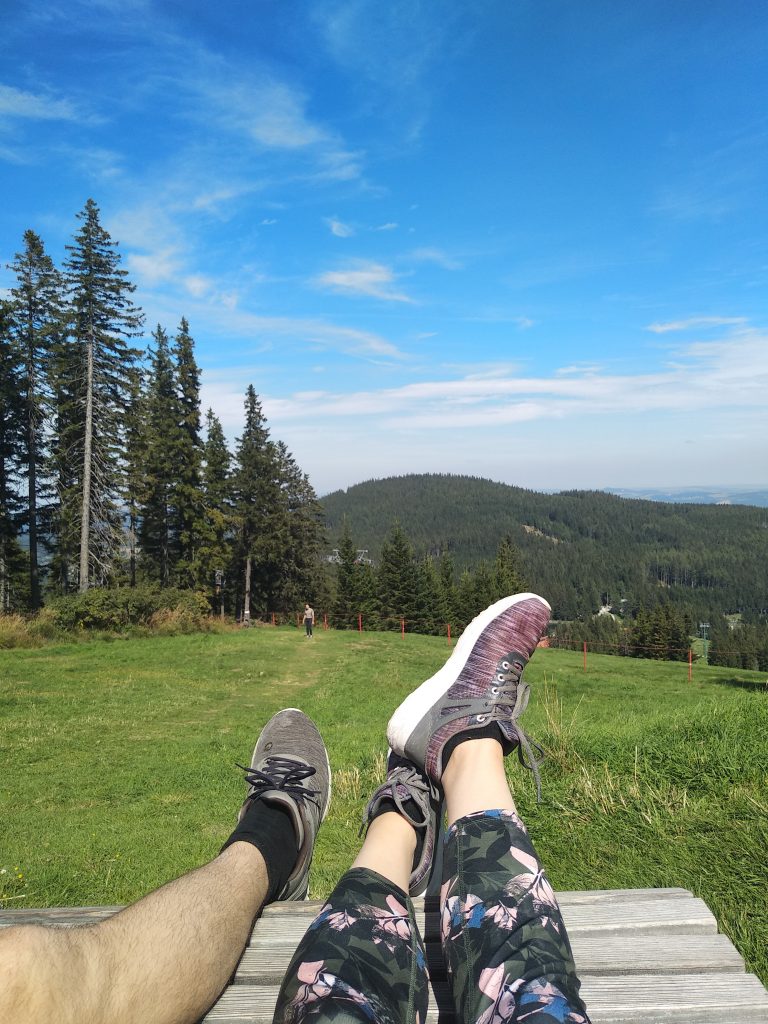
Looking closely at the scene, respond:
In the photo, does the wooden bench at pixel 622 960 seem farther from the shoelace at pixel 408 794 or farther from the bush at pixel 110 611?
the bush at pixel 110 611

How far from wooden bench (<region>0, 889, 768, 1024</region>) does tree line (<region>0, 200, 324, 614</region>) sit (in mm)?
19905

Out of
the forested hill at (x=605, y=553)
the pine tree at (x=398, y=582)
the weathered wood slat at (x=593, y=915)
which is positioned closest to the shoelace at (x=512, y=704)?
the weathered wood slat at (x=593, y=915)

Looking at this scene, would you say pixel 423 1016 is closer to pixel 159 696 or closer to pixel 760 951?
pixel 760 951

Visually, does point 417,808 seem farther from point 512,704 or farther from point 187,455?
point 187,455

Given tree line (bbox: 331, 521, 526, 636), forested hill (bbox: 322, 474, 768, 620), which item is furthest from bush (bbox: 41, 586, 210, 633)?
forested hill (bbox: 322, 474, 768, 620)

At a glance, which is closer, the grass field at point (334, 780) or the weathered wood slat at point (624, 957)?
the weathered wood slat at point (624, 957)

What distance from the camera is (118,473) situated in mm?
22812

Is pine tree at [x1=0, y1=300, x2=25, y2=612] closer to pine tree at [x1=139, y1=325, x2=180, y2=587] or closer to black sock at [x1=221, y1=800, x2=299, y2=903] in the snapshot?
pine tree at [x1=139, y1=325, x2=180, y2=587]

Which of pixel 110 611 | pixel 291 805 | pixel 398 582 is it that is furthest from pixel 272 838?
pixel 398 582

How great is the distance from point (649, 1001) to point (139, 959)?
98 centimetres

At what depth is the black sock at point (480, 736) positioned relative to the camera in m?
2.03

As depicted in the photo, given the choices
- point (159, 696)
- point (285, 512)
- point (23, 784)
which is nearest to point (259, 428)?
point (285, 512)

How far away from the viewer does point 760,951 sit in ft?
6.02

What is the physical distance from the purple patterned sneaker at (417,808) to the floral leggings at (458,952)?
270mm
